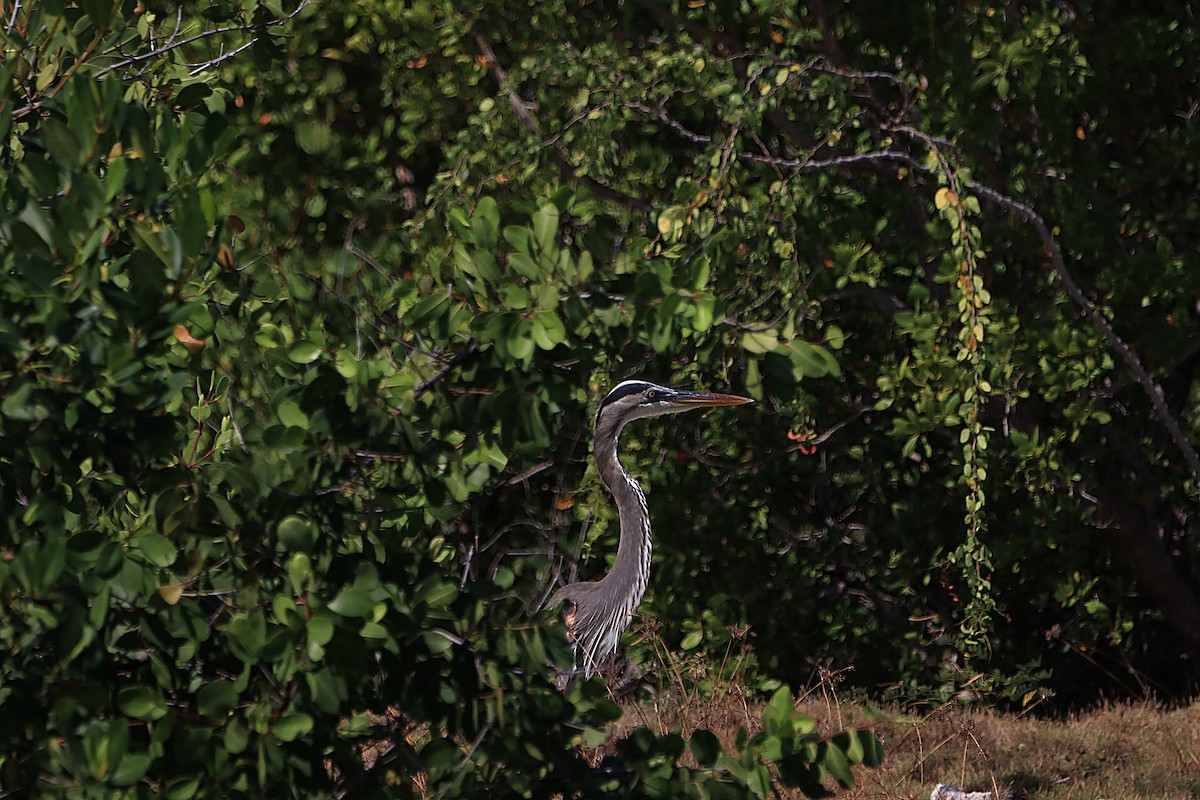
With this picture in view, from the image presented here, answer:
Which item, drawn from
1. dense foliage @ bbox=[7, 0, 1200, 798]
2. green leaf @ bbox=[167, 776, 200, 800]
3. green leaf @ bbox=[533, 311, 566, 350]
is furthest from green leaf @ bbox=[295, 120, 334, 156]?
green leaf @ bbox=[167, 776, 200, 800]

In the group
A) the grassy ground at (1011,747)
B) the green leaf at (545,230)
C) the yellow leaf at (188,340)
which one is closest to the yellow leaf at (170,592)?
the yellow leaf at (188,340)

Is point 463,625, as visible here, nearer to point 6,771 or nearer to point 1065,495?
point 6,771

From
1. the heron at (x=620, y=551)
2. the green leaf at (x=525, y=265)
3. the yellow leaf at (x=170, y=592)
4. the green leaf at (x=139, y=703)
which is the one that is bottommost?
the heron at (x=620, y=551)

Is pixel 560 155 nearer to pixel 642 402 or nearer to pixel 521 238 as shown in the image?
pixel 642 402

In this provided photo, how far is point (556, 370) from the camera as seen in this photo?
2727mm

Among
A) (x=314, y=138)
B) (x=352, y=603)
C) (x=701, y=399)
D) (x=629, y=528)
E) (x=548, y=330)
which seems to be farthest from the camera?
(x=629, y=528)

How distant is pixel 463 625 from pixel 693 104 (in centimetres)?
432

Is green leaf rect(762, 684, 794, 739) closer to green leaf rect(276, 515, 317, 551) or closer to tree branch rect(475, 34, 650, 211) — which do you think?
green leaf rect(276, 515, 317, 551)

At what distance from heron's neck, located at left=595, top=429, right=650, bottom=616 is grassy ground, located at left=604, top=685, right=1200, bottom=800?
523 millimetres

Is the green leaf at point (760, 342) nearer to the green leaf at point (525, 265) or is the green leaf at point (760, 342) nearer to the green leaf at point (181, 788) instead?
the green leaf at point (525, 265)

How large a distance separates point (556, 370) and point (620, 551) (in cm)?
324

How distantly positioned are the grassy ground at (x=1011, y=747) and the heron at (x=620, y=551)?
1.21 ft

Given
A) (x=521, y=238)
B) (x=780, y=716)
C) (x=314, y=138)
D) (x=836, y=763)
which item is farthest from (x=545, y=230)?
(x=836, y=763)

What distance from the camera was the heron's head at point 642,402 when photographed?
5625 mm
